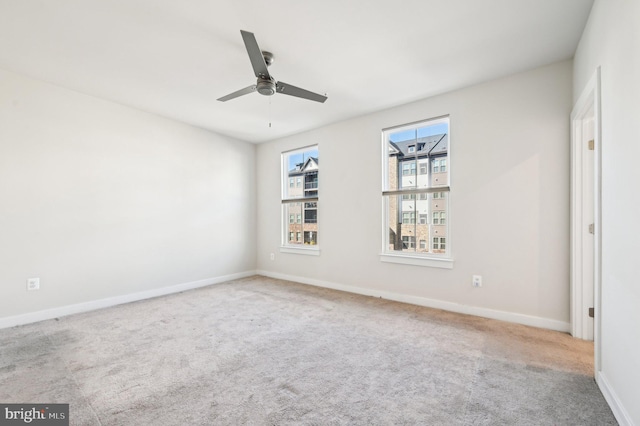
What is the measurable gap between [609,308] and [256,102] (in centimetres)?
388

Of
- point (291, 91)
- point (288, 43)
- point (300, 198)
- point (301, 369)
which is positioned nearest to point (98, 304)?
point (301, 369)

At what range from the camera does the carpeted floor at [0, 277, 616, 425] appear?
167cm

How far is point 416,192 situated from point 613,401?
2.55 metres

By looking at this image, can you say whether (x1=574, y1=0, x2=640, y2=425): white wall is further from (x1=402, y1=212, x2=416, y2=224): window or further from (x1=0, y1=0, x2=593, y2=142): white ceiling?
(x1=402, y1=212, x2=416, y2=224): window

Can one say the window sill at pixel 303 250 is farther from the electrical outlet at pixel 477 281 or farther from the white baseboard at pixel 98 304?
the electrical outlet at pixel 477 281

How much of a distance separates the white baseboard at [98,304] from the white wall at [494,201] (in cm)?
253

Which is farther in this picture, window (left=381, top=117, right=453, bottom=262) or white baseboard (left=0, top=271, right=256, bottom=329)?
window (left=381, top=117, right=453, bottom=262)

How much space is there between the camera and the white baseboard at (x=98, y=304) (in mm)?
3117

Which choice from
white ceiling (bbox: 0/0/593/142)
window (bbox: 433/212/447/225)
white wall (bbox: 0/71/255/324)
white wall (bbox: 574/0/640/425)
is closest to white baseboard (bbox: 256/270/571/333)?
window (bbox: 433/212/447/225)

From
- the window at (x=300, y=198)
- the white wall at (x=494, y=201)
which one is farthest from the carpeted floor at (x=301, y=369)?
the window at (x=300, y=198)

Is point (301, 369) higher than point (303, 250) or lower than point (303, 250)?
lower

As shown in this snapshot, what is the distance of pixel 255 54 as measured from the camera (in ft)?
6.97

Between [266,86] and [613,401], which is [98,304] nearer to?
[266,86]

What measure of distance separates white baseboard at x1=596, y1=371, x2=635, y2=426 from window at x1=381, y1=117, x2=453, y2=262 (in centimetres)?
169
